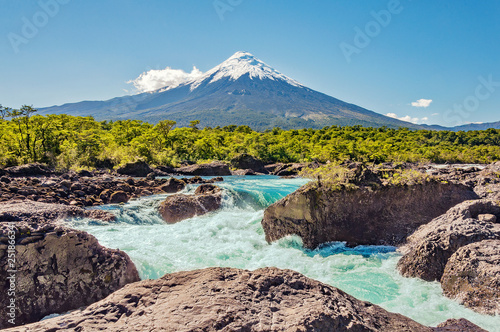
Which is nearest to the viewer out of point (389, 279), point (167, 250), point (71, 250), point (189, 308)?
point (189, 308)

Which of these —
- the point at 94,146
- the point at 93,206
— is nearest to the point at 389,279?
the point at 93,206

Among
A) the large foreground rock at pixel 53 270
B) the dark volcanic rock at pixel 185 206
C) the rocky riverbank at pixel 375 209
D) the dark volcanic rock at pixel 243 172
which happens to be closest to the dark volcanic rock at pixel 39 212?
the large foreground rock at pixel 53 270

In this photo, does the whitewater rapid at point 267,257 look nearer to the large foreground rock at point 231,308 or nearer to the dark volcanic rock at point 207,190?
the large foreground rock at point 231,308

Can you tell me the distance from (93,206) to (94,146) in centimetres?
2283

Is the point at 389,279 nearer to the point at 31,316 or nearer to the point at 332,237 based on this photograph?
the point at 332,237

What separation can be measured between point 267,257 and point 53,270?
15.0 feet

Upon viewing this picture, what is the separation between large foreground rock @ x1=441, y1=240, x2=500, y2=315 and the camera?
13.7ft

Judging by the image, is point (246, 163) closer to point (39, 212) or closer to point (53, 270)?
point (39, 212)

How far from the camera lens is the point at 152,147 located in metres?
40.3

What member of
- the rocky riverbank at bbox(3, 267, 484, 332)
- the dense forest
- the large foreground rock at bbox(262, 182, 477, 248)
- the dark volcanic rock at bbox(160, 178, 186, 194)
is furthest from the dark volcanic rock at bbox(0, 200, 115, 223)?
the dense forest

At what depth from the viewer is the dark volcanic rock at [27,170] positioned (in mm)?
19406

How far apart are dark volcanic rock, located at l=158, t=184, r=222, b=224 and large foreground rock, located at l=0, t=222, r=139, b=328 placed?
292 inches

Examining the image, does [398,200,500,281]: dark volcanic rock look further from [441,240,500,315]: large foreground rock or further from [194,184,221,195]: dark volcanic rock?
[194,184,221,195]: dark volcanic rock

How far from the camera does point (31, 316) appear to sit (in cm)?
406
